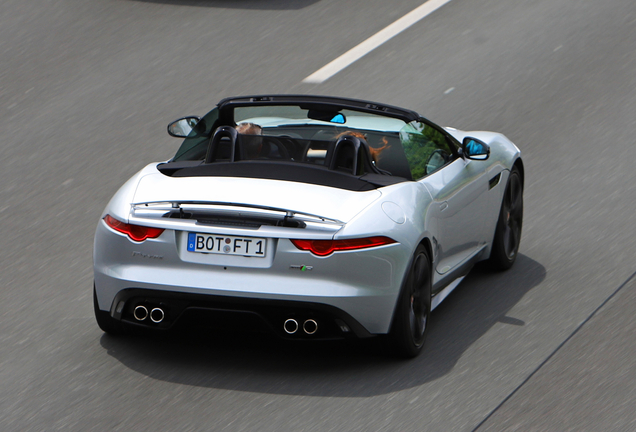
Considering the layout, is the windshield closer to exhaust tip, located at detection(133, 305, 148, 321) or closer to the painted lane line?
exhaust tip, located at detection(133, 305, 148, 321)

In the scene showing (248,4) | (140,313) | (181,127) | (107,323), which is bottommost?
(248,4)

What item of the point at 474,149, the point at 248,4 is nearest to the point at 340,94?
the point at 248,4

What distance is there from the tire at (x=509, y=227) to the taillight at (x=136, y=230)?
288 cm

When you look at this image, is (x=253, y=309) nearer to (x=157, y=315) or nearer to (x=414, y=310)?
(x=157, y=315)

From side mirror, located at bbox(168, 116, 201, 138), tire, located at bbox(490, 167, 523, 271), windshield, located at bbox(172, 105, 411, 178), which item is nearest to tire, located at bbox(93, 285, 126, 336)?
windshield, located at bbox(172, 105, 411, 178)

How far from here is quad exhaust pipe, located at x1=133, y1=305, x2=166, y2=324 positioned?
5.38 metres

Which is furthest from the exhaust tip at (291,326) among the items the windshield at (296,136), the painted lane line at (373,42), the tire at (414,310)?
the painted lane line at (373,42)

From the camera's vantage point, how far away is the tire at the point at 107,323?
5704mm

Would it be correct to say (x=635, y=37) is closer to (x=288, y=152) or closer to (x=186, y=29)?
(x=186, y=29)

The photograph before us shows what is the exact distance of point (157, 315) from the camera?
538 centimetres

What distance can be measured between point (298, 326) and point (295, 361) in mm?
460

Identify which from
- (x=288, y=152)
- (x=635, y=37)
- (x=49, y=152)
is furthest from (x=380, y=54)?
(x=288, y=152)

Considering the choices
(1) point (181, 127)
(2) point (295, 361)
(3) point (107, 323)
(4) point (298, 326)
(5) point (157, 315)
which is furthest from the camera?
(1) point (181, 127)

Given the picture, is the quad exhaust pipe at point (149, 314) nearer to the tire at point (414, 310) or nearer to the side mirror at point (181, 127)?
the tire at point (414, 310)
